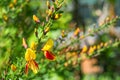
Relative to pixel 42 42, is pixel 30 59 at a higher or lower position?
higher

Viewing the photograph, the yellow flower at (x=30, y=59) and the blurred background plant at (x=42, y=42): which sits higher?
the yellow flower at (x=30, y=59)

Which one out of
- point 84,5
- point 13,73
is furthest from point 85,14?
point 13,73

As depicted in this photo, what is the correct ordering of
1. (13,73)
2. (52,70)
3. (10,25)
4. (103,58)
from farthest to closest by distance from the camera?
1. (103,58)
2. (10,25)
3. (52,70)
4. (13,73)

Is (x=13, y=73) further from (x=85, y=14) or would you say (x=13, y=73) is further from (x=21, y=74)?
(x=85, y=14)

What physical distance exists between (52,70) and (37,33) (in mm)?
949

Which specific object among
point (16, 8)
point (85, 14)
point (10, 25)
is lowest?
point (85, 14)

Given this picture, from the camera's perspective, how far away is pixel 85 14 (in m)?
11.1

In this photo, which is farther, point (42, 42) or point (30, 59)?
point (42, 42)

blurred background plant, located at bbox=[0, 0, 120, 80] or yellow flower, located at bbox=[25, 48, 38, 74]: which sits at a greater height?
yellow flower, located at bbox=[25, 48, 38, 74]

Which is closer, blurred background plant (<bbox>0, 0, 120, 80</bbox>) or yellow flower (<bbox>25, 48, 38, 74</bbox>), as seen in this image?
yellow flower (<bbox>25, 48, 38, 74</bbox>)

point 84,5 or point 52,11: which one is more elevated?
point 52,11

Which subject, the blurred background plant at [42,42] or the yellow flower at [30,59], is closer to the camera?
the yellow flower at [30,59]

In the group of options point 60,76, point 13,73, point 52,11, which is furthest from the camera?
point 60,76

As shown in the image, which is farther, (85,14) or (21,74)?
(85,14)
